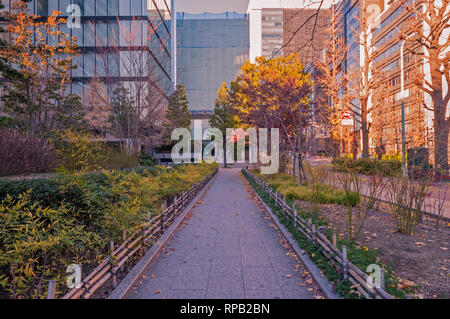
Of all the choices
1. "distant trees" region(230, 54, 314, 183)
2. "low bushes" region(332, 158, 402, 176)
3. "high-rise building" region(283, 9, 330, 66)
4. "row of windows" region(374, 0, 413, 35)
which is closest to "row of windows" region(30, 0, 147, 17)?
"distant trees" region(230, 54, 314, 183)

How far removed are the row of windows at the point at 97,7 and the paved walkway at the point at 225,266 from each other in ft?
98.5

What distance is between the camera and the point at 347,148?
28.0 metres

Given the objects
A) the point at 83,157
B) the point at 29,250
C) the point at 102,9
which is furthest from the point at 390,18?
the point at 29,250

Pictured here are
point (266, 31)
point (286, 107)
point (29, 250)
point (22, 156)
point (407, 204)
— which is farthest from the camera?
point (266, 31)

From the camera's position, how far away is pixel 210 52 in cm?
7994

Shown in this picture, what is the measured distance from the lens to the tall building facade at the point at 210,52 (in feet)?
259

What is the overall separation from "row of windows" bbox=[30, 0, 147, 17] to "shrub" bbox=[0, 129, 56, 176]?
2493cm

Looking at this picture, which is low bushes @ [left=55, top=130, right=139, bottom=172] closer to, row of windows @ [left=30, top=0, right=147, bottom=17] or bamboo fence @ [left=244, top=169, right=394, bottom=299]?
bamboo fence @ [left=244, top=169, right=394, bottom=299]

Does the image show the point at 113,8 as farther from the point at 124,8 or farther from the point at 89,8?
the point at 89,8

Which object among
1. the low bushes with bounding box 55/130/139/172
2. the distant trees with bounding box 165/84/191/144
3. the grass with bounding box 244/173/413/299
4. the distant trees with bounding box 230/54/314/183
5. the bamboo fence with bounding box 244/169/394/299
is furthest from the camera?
the distant trees with bounding box 165/84/191/144

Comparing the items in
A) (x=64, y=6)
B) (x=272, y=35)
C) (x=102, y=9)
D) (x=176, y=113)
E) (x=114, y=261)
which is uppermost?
(x=272, y=35)

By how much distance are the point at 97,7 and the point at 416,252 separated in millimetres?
36012

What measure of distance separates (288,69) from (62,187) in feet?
68.5

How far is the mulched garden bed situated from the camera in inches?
164
